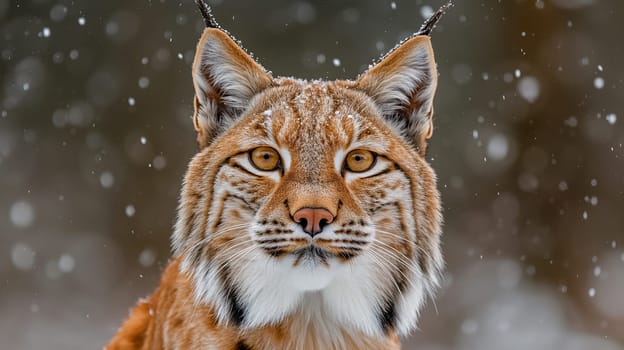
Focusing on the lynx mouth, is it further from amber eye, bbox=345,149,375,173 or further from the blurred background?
the blurred background

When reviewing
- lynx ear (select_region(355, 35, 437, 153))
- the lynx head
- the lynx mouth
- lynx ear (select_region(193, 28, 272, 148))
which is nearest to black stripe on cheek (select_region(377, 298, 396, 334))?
the lynx head

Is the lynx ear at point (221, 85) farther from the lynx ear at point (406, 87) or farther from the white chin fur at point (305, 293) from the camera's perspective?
the white chin fur at point (305, 293)

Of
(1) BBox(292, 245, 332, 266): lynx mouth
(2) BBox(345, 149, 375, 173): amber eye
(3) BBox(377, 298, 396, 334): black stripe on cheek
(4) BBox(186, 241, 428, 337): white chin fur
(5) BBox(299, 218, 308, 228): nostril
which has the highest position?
(2) BBox(345, 149, 375, 173): amber eye

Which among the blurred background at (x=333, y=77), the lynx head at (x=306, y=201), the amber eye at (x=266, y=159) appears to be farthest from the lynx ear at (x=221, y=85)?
the blurred background at (x=333, y=77)

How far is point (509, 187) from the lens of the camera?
12.6 m

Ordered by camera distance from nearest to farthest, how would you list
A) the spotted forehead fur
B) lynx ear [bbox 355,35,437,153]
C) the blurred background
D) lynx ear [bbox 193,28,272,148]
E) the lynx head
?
the lynx head
the spotted forehead fur
lynx ear [bbox 193,28,272,148]
lynx ear [bbox 355,35,437,153]
the blurred background

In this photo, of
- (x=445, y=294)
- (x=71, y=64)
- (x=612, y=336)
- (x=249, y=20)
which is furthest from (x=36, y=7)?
(x=612, y=336)

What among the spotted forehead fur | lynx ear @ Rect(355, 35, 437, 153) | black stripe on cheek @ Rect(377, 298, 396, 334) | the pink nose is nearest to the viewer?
the pink nose

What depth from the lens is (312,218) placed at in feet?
12.2

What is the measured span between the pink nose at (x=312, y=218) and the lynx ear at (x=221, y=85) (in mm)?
822

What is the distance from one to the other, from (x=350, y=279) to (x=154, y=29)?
375 inches

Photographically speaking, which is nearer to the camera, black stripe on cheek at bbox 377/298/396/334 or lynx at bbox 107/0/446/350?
lynx at bbox 107/0/446/350

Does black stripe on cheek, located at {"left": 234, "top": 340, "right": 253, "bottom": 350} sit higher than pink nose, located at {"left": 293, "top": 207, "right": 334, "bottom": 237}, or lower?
lower

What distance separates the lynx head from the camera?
3.83 meters
